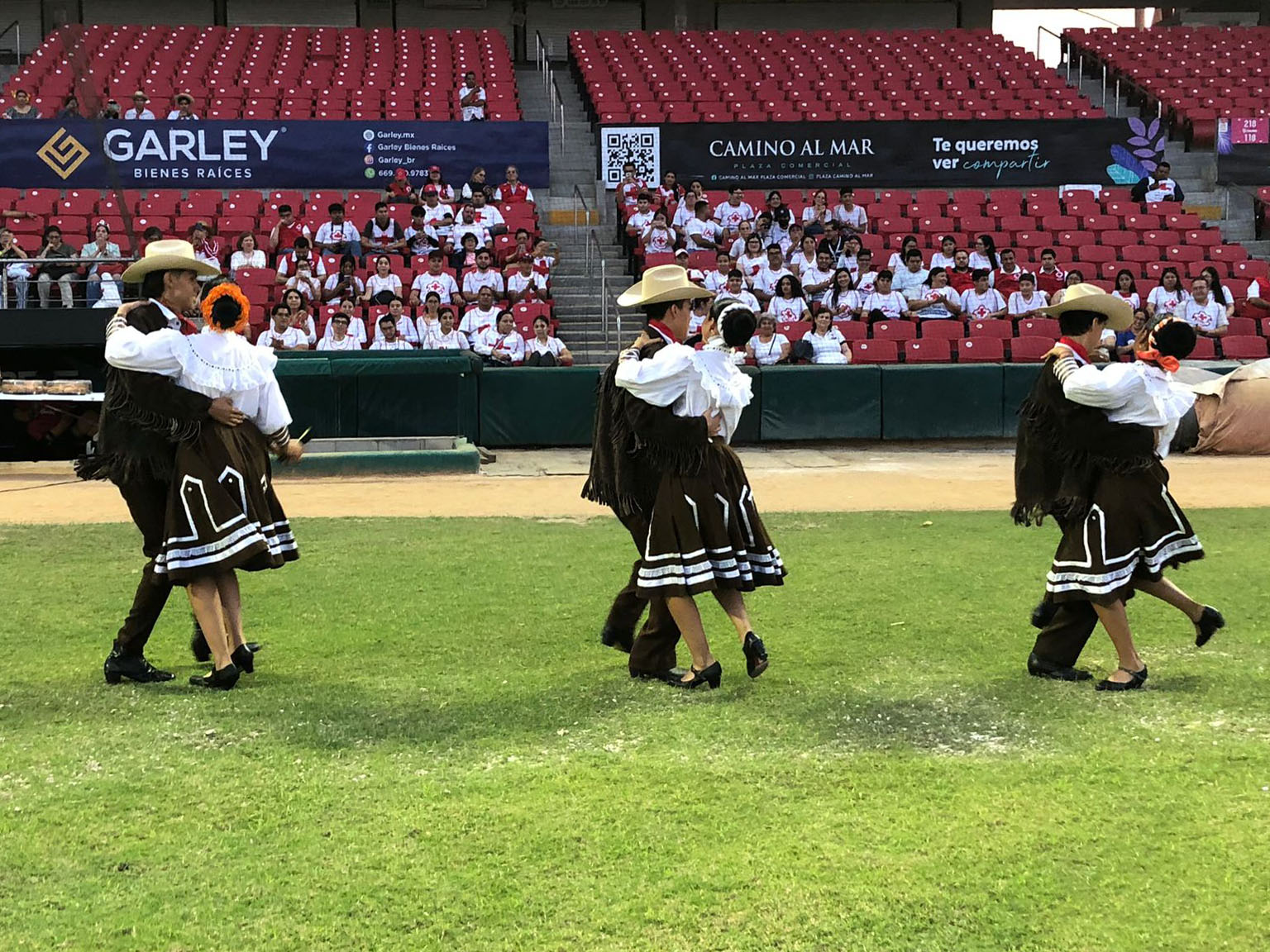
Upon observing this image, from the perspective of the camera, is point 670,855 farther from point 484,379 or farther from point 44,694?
point 484,379

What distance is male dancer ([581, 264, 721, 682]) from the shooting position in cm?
594

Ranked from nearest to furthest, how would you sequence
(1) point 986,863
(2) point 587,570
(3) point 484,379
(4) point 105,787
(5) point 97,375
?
(1) point 986,863
(4) point 105,787
(2) point 587,570
(5) point 97,375
(3) point 484,379

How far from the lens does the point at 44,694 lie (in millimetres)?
5977

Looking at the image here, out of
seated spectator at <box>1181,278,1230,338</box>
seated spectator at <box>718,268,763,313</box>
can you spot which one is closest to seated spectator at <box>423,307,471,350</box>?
seated spectator at <box>718,268,763,313</box>

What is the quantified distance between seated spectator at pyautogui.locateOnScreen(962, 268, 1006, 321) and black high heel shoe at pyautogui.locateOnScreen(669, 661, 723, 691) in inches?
538

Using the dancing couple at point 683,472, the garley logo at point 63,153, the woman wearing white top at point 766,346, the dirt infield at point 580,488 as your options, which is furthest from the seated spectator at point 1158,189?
the dancing couple at point 683,472

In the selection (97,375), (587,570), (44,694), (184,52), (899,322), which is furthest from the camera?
(184,52)

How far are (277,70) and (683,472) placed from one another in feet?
72.4

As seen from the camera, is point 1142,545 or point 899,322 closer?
point 1142,545

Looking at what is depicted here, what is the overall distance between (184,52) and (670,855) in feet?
83.7

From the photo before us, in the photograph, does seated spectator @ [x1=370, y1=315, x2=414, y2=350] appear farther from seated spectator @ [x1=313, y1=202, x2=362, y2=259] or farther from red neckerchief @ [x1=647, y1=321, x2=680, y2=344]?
red neckerchief @ [x1=647, y1=321, x2=680, y2=344]

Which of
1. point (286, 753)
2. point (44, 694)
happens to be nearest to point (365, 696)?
point (286, 753)

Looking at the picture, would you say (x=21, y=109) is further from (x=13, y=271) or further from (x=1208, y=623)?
(x=1208, y=623)

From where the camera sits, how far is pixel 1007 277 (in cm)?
1945
